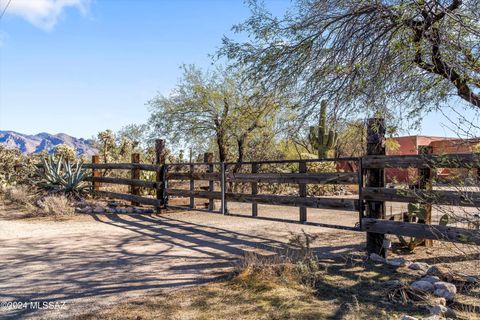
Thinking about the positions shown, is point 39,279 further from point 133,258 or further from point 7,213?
point 7,213

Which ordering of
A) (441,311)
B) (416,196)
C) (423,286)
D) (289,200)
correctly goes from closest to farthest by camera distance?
(441,311) → (423,286) → (416,196) → (289,200)

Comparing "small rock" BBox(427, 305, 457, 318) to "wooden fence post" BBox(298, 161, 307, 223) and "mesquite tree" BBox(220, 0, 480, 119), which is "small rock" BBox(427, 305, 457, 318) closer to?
"mesquite tree" BBox(220, 0, 480, 119)

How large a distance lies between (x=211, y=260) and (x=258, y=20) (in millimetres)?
4021

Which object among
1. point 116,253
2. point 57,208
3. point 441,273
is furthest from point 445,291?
point 57,208

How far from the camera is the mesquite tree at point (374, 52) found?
514cm

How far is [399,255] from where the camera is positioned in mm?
6613

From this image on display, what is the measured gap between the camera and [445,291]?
437 centimetres

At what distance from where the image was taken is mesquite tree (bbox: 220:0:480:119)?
5.14 m

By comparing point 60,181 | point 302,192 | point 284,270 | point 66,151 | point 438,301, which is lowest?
point 438,301

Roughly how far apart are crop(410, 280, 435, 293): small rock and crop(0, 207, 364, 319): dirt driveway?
1981 millimetres

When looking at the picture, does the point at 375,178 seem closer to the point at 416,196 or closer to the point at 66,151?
the point at 416,196

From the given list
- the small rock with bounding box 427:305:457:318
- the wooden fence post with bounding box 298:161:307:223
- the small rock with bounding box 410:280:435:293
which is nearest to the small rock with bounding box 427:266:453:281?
the small rock with bounding box 410:280:435:293

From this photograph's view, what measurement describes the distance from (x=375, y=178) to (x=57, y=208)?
27.3ft

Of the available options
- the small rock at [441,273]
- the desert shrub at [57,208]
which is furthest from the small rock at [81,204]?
the small rock at [441,273]
